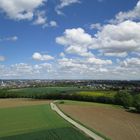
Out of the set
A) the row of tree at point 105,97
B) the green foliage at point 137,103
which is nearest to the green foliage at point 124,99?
the row of tree at point 105,97

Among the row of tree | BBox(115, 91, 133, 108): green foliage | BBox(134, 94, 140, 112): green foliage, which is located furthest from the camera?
BBox(115, 91, 133, 108): green foliage

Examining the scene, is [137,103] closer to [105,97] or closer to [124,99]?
[124,99]

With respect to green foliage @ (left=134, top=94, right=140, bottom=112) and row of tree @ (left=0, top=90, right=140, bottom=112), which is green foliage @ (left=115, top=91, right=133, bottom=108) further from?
green foliage @ (left=134, top=94, right=140, bottom=112)

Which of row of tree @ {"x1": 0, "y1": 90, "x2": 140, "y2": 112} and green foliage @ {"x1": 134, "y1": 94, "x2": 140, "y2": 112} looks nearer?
green foliage @ {"x1": 134, "y1": 94, "x2": 140, "y2": 112}

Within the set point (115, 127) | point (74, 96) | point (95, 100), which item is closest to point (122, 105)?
point (95, 100)

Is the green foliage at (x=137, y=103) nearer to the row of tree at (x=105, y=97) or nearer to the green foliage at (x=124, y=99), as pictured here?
the row of tree at (x=105, y=97)

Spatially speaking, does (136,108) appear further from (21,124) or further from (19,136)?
(19,136)

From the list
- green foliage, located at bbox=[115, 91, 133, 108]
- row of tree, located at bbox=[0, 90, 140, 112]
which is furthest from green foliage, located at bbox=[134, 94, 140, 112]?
green foliage, located at bbox=[115, 91, 133, 108]

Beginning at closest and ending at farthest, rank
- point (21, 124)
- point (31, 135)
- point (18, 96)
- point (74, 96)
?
point (31, 135) → point (21, 124) → point (74, 96) → point (18, 96)
